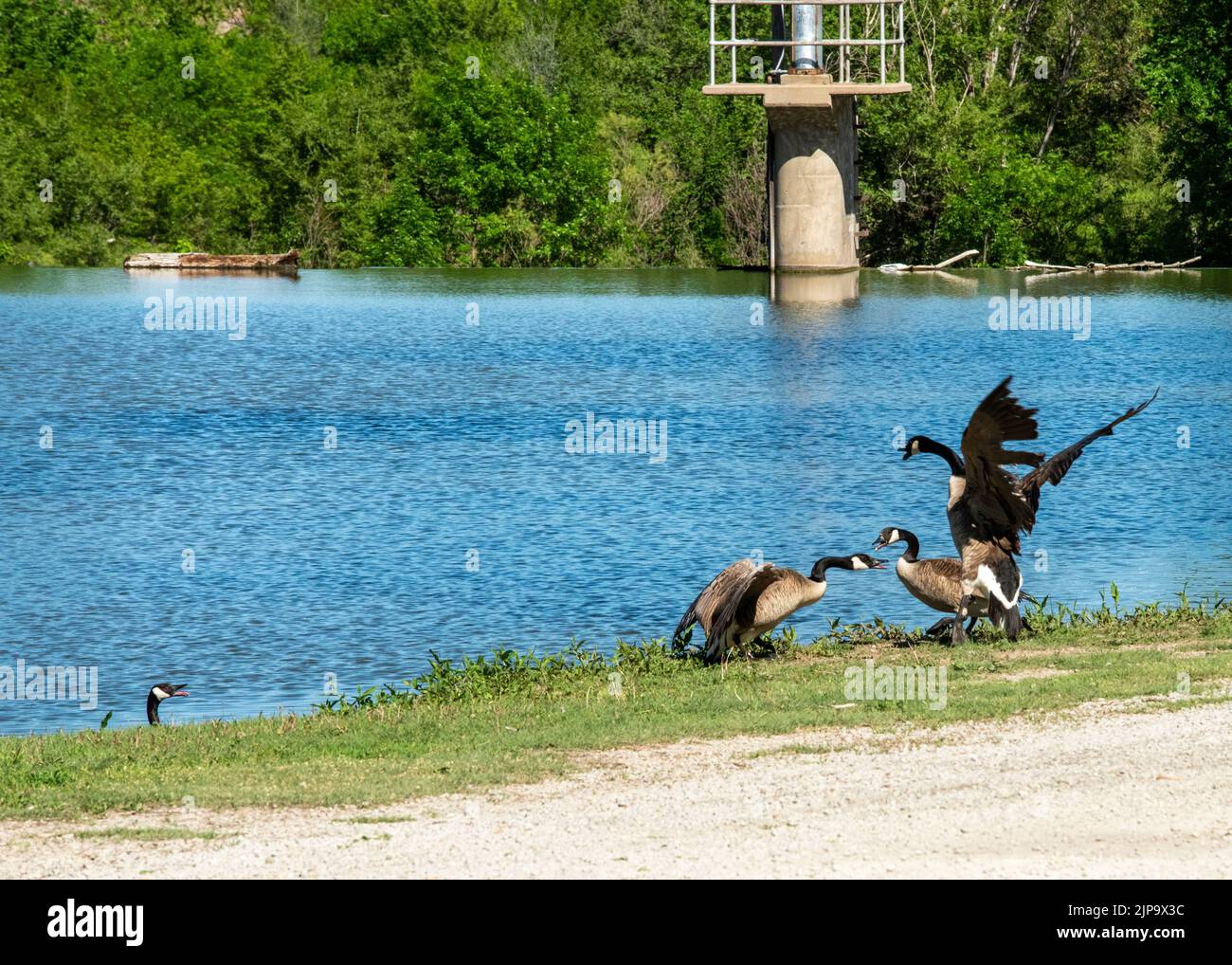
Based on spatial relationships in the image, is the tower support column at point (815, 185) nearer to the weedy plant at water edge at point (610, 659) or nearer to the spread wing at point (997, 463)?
the weedy plant at water edge at point (610, 659)

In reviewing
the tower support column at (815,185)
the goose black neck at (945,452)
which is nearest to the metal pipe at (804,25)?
the tower support column at (815,185)

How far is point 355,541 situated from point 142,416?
14203 mm

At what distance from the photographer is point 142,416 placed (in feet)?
121

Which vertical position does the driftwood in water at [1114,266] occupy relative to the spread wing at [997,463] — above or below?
below

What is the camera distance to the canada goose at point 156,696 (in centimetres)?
1550

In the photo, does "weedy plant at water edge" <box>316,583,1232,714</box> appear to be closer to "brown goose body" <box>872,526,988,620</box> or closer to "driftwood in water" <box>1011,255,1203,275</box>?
"brown goose body" <box>872,526,988,620</box>

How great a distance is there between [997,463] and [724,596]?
2.49 m

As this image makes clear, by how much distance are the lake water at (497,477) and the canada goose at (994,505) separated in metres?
2.97

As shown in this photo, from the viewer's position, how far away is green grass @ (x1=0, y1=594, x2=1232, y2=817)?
36.7 feet

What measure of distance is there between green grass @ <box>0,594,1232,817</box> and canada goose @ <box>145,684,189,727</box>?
1401 millimetres

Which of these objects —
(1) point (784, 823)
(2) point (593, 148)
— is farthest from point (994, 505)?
(2) point (593, 148)

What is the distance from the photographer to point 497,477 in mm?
29750
